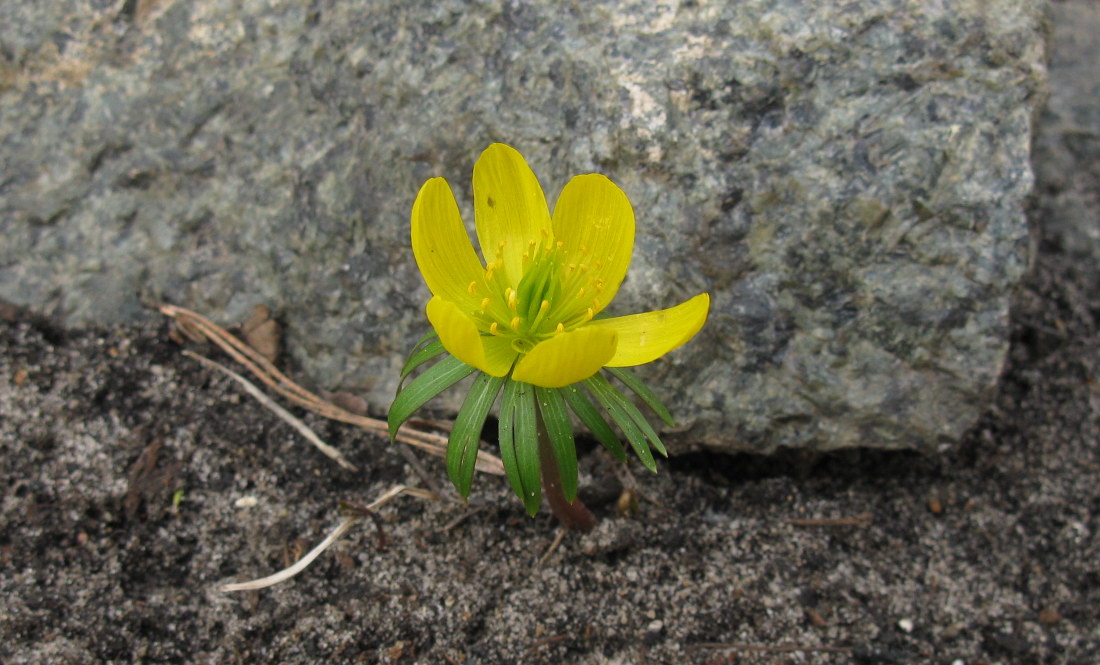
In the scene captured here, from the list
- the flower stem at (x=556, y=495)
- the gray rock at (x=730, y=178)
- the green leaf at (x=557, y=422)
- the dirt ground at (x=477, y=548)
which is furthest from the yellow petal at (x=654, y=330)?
the dirt ground at (x=477, y=548)

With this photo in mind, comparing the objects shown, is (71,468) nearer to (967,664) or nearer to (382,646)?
(382,646)

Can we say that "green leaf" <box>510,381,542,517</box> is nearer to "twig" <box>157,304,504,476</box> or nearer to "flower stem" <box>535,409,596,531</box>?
"flower stem" <box>535,409,596,531</box>

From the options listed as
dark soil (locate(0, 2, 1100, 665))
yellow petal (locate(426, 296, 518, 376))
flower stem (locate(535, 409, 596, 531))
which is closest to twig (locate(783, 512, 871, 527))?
dark soil (locate(0, 2, 1100, 665))

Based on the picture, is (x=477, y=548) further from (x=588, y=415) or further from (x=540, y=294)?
(x=540, y=294)

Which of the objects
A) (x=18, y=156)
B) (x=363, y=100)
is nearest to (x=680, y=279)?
(x=363, y=100)

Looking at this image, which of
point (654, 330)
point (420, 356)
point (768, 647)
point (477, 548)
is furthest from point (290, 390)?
point (768, 647)

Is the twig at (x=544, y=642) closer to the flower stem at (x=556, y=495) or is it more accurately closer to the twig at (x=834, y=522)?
the flower stem at (x=556, y=495)

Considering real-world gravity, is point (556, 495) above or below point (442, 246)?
below
